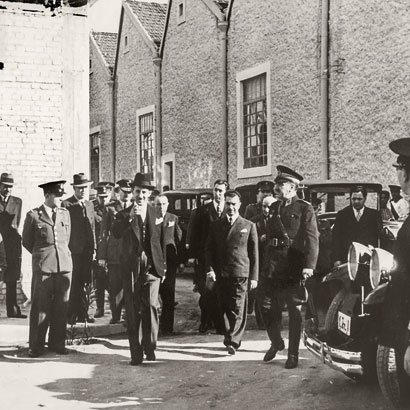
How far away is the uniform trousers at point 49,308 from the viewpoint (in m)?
8.33

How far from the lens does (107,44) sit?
1324 inches

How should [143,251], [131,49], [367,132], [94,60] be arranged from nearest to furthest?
[143,251]
[367,132]
[131,49]
[94,60]

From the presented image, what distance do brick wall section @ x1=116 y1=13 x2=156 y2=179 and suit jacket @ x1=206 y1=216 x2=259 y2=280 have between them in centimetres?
1866

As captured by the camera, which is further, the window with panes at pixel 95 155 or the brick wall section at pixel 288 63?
the window with panes at pixel 95 155

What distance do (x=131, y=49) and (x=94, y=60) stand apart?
4.31 meters

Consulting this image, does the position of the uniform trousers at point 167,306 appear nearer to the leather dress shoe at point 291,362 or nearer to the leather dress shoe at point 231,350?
the leather dress shoe at point 231,350

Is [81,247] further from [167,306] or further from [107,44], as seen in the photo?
[107,44]

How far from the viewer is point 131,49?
2894 centimetres

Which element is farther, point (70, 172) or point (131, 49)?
point (131, 49)

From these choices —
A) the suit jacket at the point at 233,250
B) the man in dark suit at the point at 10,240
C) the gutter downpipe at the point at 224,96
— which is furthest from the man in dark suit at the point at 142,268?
the gutter downpipe at the point at 224,96

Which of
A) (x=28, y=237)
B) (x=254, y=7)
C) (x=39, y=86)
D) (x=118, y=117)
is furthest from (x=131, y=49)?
(x=28, y=237)

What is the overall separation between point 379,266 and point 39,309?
4.38 metres

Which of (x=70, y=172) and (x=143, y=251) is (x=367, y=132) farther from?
(x=143, y=251)

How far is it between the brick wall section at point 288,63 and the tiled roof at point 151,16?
720 cm
